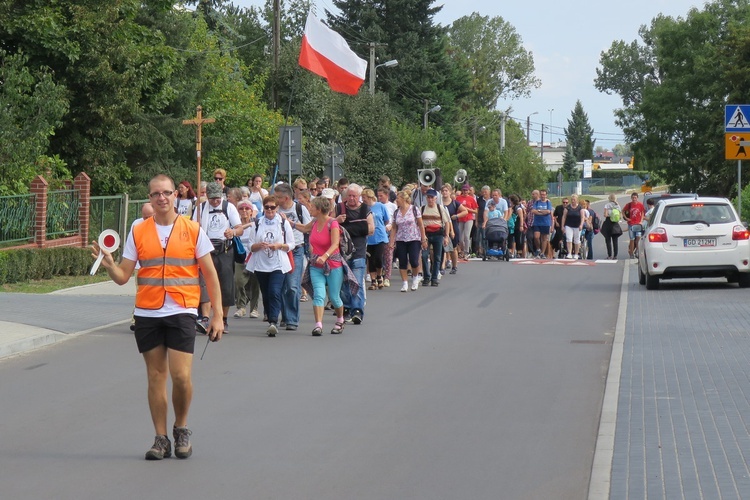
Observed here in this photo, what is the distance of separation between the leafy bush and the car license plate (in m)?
11.6

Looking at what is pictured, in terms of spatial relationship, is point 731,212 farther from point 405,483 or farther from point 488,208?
point 405,483

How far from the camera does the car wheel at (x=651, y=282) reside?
20.7 m

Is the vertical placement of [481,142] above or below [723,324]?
above

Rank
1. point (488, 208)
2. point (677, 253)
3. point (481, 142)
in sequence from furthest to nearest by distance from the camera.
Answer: point (481, 142) → point (488, 208) → point (677, 253)

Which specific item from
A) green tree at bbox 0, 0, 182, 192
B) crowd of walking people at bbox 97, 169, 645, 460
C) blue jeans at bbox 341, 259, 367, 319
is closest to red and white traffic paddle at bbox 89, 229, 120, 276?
crowd of walking people at bbox 97, 169, 645, 460

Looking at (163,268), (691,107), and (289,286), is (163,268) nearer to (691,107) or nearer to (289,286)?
(289,286)

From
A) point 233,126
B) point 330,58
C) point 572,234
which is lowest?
point 572,234

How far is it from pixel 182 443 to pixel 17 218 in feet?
56.8

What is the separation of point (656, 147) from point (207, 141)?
3208cm

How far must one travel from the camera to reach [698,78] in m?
62.0

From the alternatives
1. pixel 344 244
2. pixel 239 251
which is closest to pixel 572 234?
pixel 239 251

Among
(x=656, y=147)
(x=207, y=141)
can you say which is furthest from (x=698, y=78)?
(x=207, y=141)

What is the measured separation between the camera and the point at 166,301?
7.69 meters

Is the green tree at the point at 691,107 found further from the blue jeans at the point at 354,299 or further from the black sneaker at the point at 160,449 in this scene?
the black sneaker at the point at 160,449
